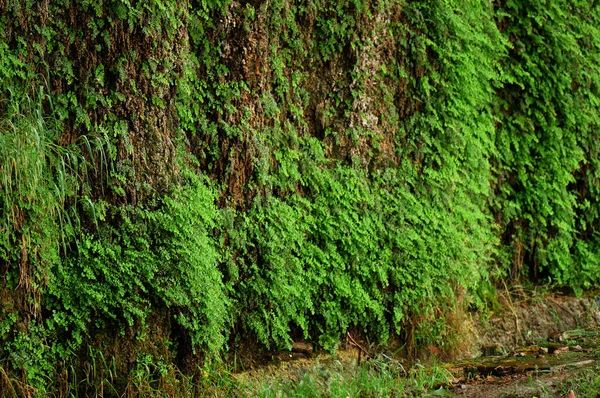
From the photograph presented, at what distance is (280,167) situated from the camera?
6.74 m

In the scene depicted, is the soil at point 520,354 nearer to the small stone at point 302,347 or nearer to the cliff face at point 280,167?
the small stone at point 302,347

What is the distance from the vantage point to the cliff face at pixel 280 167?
5.55 metres

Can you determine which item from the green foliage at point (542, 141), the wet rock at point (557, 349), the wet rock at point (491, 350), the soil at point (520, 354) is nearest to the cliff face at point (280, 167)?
the green foliage at point (542, 141)

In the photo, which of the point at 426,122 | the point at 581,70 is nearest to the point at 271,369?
the point at 426,122

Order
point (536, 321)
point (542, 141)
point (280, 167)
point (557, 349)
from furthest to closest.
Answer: point (542, 141) < point (536, 321) < point (557, 349) < point (280, 167)

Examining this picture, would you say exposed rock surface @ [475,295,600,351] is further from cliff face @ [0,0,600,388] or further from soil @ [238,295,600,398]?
cliff face @ [0,0,600,388]

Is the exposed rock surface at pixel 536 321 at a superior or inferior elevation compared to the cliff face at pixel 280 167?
inferior

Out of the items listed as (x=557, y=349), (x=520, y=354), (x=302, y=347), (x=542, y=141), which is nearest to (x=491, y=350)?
(x=520, y=354)

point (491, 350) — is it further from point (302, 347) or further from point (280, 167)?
point (280, 167)

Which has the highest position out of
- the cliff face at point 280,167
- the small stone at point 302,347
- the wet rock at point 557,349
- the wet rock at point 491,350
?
the cliff face at point 280,167

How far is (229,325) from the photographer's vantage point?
6398mm

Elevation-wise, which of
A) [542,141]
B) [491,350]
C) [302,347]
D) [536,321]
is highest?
[542,141]

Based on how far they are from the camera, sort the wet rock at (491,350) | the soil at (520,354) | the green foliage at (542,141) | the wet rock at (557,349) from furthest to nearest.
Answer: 1. the green foliage at (542,141)
2. the wet rock at (491,350)
3. the wet rock at (557,349)
4. the soil at (520,354)

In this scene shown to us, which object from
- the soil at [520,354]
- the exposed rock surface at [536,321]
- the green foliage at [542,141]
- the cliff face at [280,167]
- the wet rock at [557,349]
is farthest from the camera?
the green foliage at [542,141]
